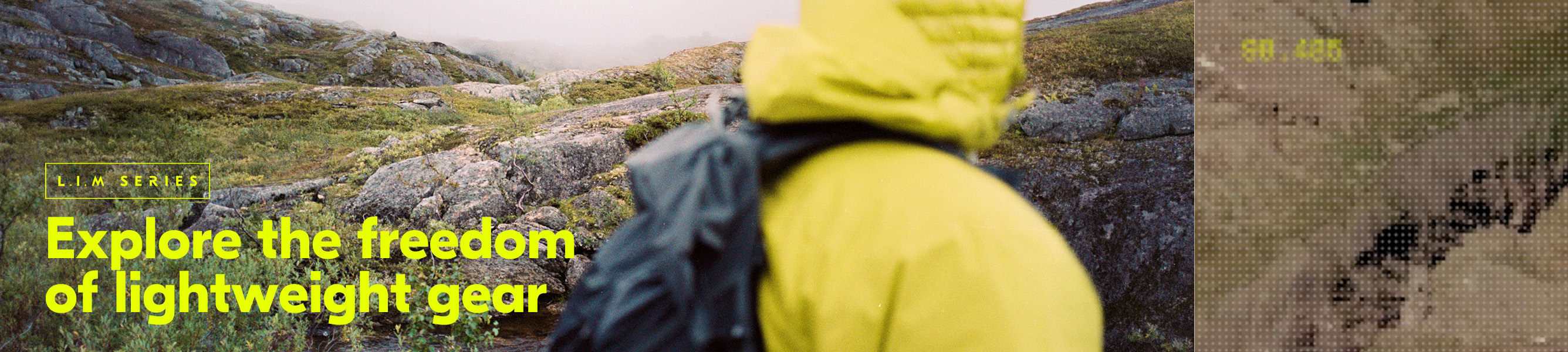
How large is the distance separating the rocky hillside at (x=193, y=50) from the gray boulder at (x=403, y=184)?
0.78m

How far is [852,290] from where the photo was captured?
0.45 m

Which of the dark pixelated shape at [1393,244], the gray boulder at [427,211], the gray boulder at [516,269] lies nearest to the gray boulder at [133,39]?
the gray boulder at [427,211]

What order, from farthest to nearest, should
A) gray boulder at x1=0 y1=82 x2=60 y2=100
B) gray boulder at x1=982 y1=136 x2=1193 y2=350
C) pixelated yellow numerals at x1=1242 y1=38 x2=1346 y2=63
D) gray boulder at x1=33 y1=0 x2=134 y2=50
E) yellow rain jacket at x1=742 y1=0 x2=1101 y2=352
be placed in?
gray boulder at x1=33 y1=0 x2=134 y2=50, gray boulder at x1=0 y1=82 x2=60 y2=100, gray boulder at x1=982 y1=136 x2=1193 y2=350, pixelated yellow numerals at x1=1242 y1=38 x2=1346 y2=63, yellow rain jacket at x1=742 y1=0 x2=1101 y2=352

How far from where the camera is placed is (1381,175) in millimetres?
1150

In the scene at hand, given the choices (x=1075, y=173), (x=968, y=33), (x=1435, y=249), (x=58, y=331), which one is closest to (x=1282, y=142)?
(x=1435, y=249)

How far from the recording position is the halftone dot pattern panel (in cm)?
106

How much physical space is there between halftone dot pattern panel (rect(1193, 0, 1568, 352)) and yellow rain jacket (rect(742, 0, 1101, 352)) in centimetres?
104

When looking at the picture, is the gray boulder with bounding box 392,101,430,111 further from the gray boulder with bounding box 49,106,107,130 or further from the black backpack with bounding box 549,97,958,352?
the black backpack with bounding box 549,97,958,352

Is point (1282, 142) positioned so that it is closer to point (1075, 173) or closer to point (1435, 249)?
point (1435, 249)

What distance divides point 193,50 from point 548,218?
6.75 feet

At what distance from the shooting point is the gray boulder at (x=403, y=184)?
8.10 ft

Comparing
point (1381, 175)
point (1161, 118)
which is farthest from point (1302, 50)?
point (1161, 118)

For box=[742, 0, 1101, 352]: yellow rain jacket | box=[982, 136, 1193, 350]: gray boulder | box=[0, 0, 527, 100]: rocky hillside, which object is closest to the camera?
box=[742, 0, 1101, 352]: yellow rain jacket

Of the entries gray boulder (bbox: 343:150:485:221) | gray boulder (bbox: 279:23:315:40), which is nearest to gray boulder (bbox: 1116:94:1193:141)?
gray boulder (bbox: 343:150:485:221)
